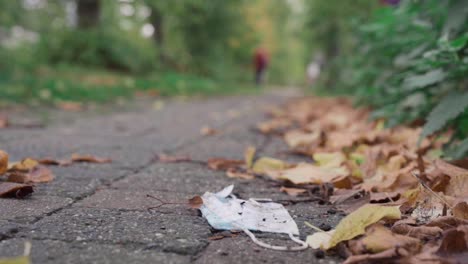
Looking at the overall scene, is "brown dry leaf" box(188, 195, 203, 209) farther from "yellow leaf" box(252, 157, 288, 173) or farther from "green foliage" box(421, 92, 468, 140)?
"green foliage" box(421, 92, 468, 140)

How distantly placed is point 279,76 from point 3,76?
3595cm

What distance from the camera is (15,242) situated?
3.67ft

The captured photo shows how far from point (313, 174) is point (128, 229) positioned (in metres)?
0.76

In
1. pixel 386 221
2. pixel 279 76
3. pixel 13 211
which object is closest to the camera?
pixel 386 221

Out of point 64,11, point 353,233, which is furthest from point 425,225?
point 64,11

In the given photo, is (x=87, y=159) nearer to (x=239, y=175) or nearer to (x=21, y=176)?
(x=21, y=176)

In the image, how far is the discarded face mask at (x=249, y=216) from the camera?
4.10 feet

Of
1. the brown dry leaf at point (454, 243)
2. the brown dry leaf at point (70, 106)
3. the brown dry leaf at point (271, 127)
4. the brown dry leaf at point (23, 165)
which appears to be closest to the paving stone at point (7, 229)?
the brown dry leaf at point (23, 165)

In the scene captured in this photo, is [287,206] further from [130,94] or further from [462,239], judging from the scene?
[130,94]

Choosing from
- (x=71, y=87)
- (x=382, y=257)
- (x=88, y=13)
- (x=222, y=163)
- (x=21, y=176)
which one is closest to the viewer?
(x=382, y=257)

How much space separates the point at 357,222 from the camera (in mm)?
1099


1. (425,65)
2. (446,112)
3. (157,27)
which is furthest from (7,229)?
A: (157,27)

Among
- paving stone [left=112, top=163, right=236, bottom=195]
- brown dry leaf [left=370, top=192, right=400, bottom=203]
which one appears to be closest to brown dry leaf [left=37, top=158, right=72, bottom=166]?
paving stone [left=112, top=163, right=236, bottom=195]

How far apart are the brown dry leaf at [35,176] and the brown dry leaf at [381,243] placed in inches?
43.4
